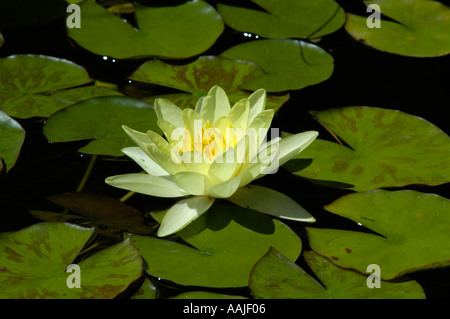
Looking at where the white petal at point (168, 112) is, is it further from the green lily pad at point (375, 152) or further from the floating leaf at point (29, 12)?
the floating leaf at point (29, 12)

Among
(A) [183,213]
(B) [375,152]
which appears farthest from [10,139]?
(B) [375,152]

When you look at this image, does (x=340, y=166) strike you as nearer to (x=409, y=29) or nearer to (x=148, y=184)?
(x=148, y=184)

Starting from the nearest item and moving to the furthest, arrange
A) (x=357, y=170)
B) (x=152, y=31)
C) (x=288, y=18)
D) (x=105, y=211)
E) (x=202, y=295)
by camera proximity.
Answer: (x=202, y=295) < (x=105, y=211) < (x=357, y=170) < (x=152, y=31) < (x=288, y=18)

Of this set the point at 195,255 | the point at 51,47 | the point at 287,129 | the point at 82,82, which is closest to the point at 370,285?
the point at 195,255

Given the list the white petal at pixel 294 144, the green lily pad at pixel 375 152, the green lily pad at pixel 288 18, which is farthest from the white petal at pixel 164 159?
the green lily pad at pixel 288 18

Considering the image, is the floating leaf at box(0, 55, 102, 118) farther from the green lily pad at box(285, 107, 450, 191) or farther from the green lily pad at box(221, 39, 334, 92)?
the green lily pad at box(285, 107, 450, 191)

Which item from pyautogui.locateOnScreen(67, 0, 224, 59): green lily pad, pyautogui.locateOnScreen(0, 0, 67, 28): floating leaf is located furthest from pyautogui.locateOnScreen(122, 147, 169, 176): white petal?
pyautogui.locateOnScreen(0, 0, 67, 28): floating leaf

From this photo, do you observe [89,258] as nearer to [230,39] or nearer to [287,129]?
[287,129]
